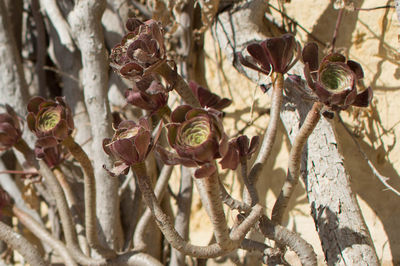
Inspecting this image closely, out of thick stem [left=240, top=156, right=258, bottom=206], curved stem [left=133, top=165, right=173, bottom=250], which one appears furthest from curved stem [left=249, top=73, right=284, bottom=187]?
curved stem [left=133, top=165, right=173, bottom=250]

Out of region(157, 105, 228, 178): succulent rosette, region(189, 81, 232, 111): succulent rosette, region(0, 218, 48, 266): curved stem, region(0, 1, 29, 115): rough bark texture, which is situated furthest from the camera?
region(0, 1, 29, 115): rough bark texture

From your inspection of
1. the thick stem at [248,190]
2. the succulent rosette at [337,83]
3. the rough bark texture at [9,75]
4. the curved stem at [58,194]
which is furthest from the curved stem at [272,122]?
the rough bark texture at [9,75]

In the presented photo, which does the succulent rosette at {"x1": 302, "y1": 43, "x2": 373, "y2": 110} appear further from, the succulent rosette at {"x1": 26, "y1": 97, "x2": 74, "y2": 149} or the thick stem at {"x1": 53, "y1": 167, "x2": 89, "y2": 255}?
the thick stem at {"x1": 53, "y1": 167, "x2": 89, "y2": 255}

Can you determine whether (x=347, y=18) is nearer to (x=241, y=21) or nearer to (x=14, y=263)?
(x=241, y=21)

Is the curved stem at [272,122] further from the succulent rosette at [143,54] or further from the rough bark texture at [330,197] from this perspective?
the succulent rosette at [143,54]

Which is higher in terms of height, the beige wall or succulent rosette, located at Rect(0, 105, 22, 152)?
the beige wall

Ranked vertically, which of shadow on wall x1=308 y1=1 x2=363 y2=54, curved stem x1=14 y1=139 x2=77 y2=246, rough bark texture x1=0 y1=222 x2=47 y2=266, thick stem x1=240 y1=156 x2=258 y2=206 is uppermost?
shadow on wall x1=308 y1=1 x2=363 y2=54

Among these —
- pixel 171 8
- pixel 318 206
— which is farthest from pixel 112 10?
pixel 318 206

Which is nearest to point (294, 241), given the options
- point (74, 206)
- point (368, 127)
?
point (368, 127)
